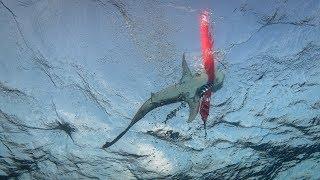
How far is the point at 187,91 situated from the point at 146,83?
118cm

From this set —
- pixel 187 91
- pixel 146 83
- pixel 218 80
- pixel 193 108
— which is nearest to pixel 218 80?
pixel 218 80

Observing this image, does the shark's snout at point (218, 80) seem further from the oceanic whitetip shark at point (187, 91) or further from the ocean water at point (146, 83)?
the ocean water at point (146, 83)

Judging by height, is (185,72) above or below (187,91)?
above

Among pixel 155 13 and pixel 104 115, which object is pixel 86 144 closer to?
pixel 104 115

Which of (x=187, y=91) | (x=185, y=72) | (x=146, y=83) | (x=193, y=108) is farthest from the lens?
(x=146, y=83)

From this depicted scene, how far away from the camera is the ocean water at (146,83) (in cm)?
806

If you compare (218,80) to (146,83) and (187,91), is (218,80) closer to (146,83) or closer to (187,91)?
(187,91)

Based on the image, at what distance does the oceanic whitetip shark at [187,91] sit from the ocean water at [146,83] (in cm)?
27

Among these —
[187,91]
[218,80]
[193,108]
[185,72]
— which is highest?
[218,80]

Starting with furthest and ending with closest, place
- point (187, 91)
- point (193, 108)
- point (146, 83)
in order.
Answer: point (146, 83), point (193, 108), point (187, 91)

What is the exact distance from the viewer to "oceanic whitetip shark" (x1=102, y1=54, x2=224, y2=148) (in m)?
8.30

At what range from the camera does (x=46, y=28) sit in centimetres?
830

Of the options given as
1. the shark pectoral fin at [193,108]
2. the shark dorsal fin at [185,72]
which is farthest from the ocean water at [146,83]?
the shark pectoral fin at [193,108]

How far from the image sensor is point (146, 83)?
8.98 metres
